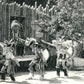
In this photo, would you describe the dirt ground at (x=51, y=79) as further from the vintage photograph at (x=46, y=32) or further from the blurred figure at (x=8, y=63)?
the blurred figure at (x=8, y=63)

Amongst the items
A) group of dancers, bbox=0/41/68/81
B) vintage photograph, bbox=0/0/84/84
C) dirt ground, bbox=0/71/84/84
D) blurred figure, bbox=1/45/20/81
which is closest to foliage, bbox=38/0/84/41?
vintage photograph, bbox=0/0/84/84

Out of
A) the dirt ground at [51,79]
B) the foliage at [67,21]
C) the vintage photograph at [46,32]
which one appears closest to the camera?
the dirt ground at [51,79]

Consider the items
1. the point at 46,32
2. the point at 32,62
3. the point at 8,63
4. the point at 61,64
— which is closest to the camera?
the point at 8,63

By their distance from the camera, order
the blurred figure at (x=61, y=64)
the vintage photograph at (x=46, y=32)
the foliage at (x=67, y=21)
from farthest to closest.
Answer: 1. the foliage at (x=67, y=21)
2. the vintage photograph at (x=46, y=32)
3. the blurred figure at (x=61, y=64)

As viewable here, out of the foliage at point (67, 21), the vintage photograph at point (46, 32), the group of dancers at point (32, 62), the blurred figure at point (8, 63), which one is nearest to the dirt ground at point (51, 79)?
the vintage photograph at point (46, 32)

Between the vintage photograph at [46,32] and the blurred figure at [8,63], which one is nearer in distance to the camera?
the blurred figure at [8,63]

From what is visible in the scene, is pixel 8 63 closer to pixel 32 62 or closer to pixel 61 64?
pixel 32 62

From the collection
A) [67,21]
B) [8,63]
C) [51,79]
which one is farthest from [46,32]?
[8,63]

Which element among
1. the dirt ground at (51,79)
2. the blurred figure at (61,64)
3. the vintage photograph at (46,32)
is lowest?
the dirt ground at (51,79)

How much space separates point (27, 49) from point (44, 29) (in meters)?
1.33

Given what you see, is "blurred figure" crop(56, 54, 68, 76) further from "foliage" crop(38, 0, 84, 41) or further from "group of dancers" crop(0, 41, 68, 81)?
"foliage" crop(38, 0, 84, 41)

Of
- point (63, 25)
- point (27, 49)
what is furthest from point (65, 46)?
point (27, 49)

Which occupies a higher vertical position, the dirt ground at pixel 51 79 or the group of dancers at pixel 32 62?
the group of dancers at pixel 32 62

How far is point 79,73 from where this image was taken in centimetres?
1305
